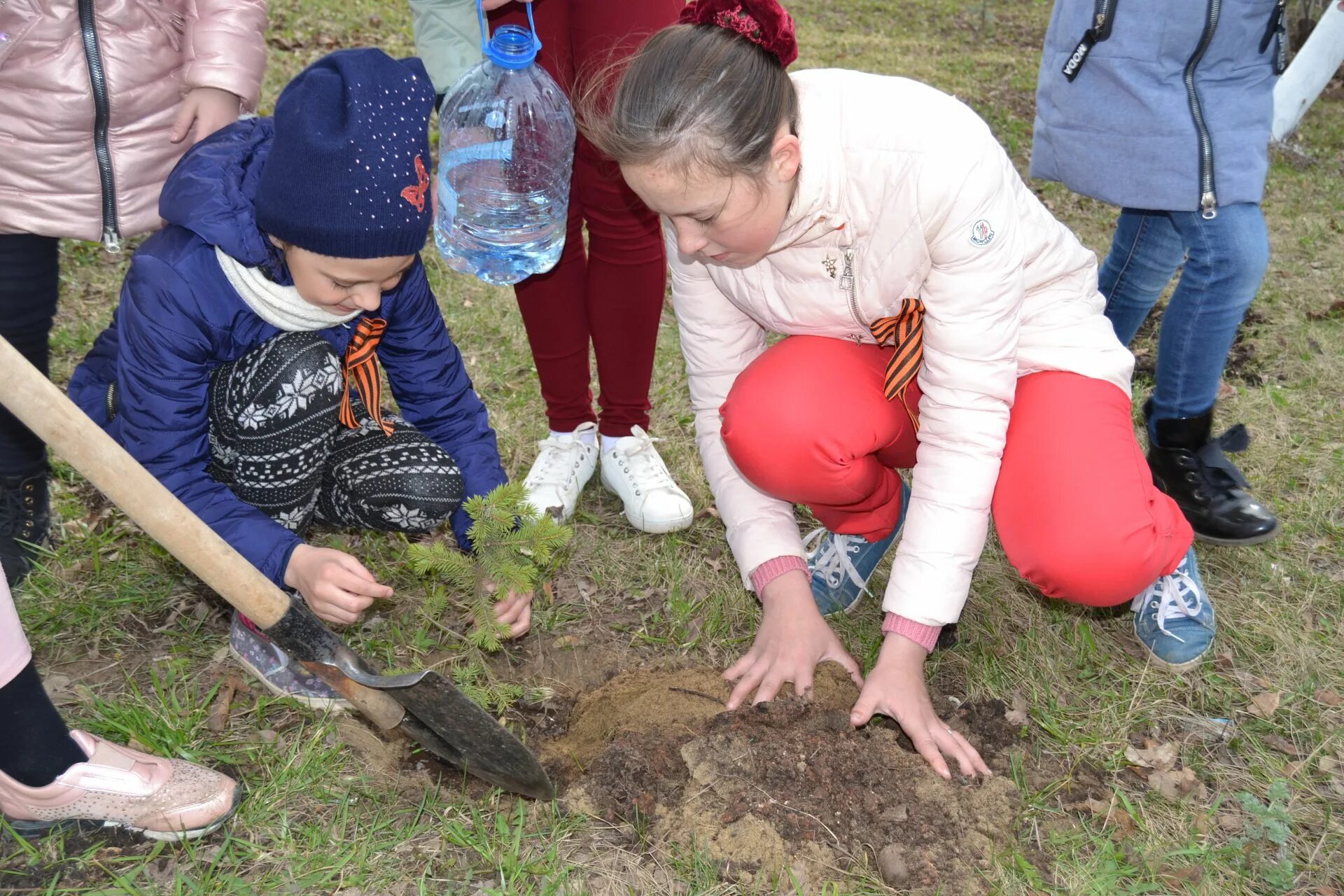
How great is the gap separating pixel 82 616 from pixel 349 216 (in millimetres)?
1283

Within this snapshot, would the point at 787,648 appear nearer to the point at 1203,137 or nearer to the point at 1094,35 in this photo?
the point at 1203,137

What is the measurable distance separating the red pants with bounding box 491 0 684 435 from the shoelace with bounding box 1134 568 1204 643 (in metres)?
1.42

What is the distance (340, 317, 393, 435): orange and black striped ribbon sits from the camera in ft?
7.61

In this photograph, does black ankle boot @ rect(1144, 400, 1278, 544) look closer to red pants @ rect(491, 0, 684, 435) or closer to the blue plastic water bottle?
red pants @ rect(491, 0, 684, 435)

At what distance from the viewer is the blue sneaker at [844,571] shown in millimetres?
2600

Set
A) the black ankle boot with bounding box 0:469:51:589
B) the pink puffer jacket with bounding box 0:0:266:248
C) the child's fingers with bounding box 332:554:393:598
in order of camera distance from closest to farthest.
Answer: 1. the child's fingers with bounding box 332:554:393:598
2. the pink puffer jacket with bounding box 0:0:266:248
3. the black ankle boot with bounding box 0:469:51:589

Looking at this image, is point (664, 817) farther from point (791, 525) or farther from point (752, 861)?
point (791, 525)

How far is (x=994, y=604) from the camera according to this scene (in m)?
2.63

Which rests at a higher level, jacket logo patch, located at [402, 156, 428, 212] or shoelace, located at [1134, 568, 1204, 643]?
jacket logo patch, located at [402, 156, 428, 212]

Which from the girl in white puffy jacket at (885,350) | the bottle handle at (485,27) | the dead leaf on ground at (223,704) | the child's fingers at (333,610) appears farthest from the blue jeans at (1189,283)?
the dead leaf on ground at (223,704)

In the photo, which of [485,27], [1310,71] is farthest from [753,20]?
[1310,71]

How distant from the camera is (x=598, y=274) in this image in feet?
8.93

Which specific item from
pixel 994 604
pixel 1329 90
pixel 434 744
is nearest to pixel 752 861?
pixel 434 744

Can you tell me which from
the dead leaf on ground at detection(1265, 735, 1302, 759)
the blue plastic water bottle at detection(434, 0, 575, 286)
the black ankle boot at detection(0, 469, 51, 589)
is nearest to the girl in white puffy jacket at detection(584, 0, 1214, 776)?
the dead leaf on ground at detection(1265, 735, 1302, 759)
